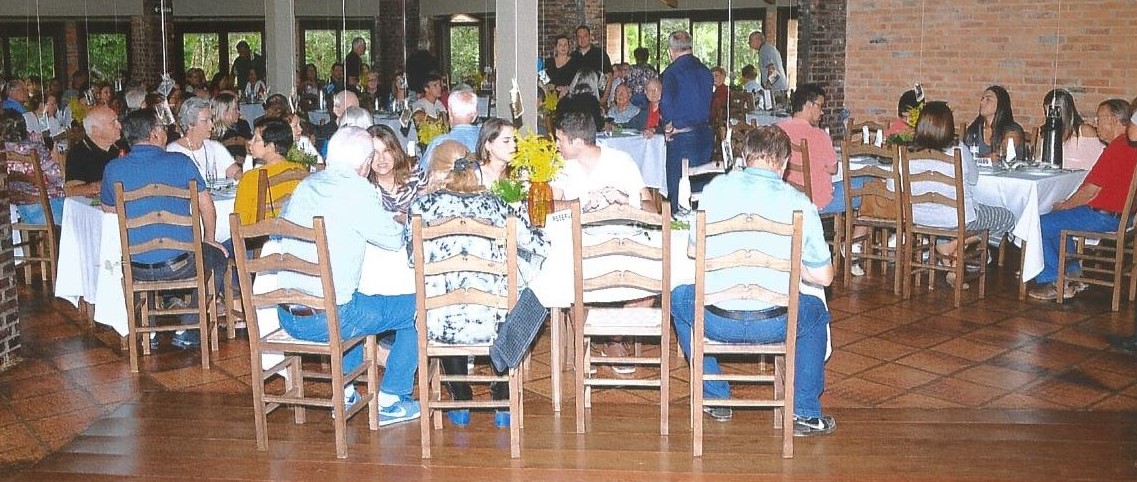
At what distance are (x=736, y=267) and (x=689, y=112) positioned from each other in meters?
4.89

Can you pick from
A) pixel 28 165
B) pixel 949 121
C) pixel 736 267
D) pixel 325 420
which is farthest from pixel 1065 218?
pixel 28 165

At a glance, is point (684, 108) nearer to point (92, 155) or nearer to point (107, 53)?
point (92, 155)

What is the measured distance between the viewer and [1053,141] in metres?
7.36

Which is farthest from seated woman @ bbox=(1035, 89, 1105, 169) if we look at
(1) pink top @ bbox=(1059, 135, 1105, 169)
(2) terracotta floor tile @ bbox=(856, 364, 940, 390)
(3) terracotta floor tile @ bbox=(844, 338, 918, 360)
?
(2) terracotta floor tile @ bbox=(856, 364, 940, 390)

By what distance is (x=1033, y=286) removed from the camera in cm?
700

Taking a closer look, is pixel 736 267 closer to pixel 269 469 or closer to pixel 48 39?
pixel 269 469

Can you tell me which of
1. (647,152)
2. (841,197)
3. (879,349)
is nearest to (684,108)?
(647,152)

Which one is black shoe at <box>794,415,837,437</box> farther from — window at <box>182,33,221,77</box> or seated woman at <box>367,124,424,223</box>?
window at <box>182,33,221,77</box>

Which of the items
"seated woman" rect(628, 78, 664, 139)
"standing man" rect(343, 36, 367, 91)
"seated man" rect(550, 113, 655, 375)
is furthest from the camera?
"standing man" rect(343, 36, 367, 91)

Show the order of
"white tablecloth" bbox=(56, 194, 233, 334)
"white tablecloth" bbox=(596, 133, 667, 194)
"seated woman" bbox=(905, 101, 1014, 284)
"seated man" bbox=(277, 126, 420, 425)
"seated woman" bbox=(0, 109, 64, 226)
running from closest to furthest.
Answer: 1. "seated man" bbox=(277, 126, 420, 425)
2. "white tablecloth" bbox=(56, 194, 233, 334)
3. "seated woman" bbox=(905, 101, 1014, 284)
4. "seated woman" bbox=(0, 109, 64, 226)
5. "white tablecloth" bbox=(596, 133, 667, 194)

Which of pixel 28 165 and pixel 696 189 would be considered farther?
pixel 696 189

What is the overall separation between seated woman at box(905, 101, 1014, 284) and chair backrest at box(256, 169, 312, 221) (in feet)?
11.1

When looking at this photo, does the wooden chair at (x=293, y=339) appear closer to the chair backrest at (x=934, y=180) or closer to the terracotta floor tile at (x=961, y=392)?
the terracotta floor tile at (x=961, y=392)

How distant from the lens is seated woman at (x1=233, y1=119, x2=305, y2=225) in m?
5.61
